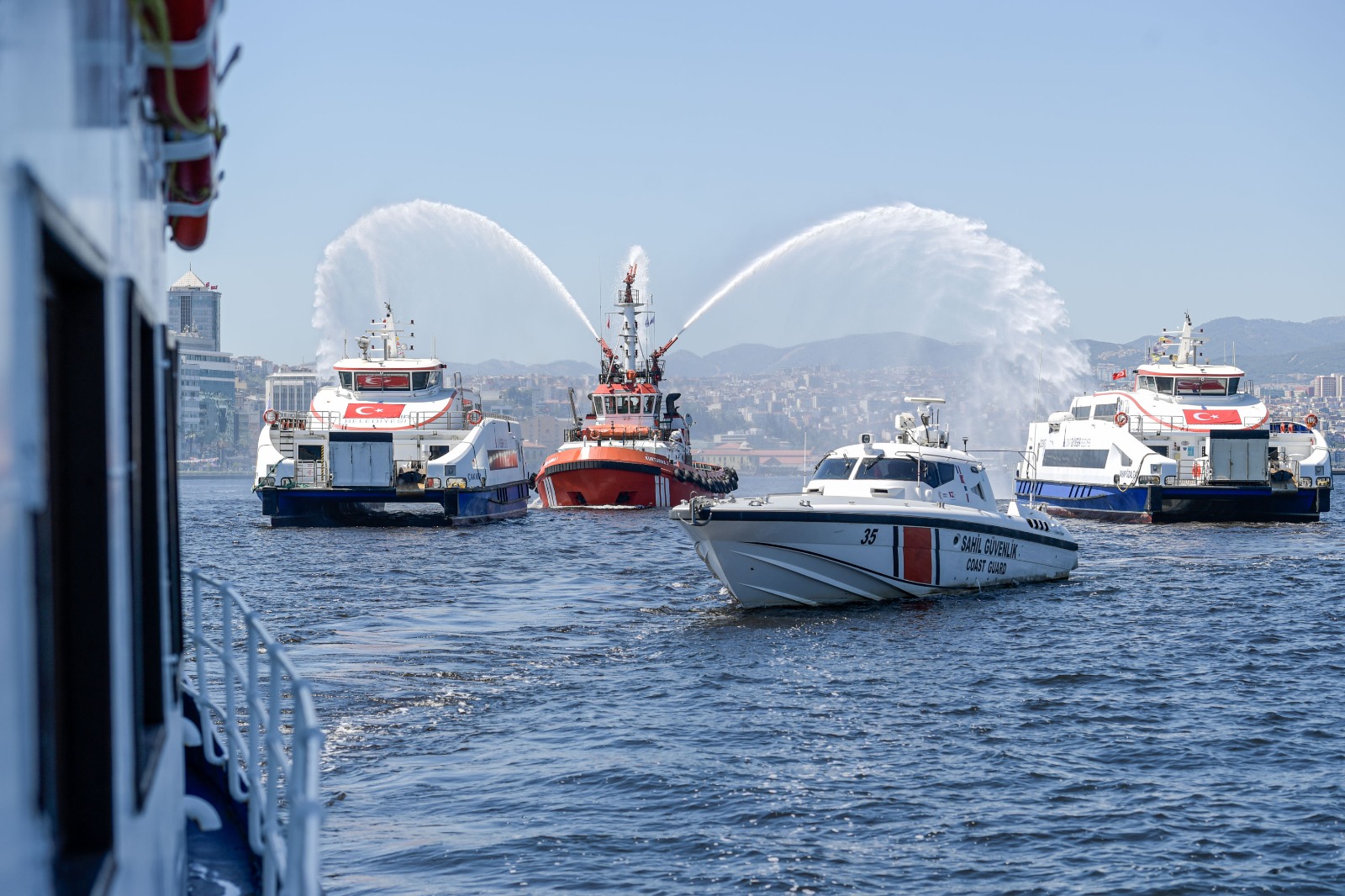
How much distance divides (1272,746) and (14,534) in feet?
50.1

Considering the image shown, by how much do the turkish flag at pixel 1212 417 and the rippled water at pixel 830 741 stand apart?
25.5m

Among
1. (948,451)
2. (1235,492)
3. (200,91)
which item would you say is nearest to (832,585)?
(948,451)

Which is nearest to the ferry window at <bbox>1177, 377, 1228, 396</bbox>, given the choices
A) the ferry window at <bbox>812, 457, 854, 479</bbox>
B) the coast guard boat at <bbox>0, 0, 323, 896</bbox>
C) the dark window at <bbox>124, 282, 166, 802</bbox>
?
the ferry window at <bbox>812, 457, 854, 479</bbox>

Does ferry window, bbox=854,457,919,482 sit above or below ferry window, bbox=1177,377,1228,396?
below

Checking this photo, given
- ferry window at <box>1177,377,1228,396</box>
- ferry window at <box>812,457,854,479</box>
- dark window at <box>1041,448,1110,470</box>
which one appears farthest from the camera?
ferry window at <box>1177,377,1228,396</box>

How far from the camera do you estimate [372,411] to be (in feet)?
176

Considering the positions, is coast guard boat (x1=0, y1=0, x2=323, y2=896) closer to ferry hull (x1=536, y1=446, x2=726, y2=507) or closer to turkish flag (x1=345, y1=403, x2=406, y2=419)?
turkish flag (x1=345, y1=403, x2=406, y2=419)

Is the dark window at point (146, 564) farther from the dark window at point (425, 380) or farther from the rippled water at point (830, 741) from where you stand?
the dark window at point (425, 380)

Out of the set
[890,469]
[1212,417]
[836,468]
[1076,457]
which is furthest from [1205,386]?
[836,468]

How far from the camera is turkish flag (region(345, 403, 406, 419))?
5316 cm

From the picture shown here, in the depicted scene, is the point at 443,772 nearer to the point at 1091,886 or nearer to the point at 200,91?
the point at 1091,886

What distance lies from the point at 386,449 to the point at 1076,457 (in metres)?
29.4

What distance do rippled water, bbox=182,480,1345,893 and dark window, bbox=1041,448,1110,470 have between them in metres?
24.9

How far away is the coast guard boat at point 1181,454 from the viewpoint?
50.8 metres
